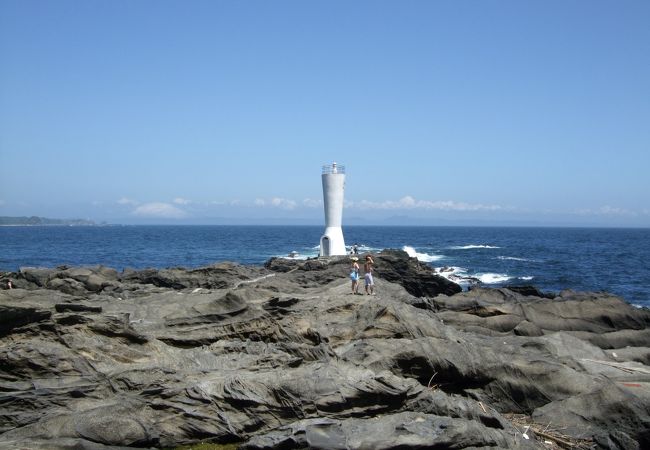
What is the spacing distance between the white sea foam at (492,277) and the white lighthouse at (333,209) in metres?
16.2

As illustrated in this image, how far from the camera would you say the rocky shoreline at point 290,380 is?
1291 centimetres

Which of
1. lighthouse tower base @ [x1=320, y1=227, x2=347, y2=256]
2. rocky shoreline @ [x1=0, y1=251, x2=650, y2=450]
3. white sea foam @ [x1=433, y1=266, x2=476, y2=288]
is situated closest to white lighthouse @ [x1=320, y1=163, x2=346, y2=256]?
lighthouse tower base @ [x1=320, y1=227, x2=347, y2=256]

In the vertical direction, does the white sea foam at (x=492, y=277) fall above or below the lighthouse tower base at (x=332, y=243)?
below

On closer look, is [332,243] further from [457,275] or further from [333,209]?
[457,275]

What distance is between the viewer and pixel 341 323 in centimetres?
1880

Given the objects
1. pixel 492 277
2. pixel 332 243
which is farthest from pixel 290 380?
pixel 492 277

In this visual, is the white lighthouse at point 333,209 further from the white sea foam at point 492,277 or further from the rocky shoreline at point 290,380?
the rocky shoreline at point 290,380

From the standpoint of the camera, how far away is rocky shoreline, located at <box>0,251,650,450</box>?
12.9m

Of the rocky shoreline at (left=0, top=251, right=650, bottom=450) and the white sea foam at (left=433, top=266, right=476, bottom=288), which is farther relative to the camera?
the white sea foam at (left=433, top=266, right=476, bottom=288)

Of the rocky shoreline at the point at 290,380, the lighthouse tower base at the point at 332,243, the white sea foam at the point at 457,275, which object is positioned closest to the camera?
the rocky shoreline at the point at 290,380

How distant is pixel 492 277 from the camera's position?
66062 mm

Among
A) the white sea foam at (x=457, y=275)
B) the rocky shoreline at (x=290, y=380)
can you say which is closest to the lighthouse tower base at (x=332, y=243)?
the white sea foam at (x=457, y=275)

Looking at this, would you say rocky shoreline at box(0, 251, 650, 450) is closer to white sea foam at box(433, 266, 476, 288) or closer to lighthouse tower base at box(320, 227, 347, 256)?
lighthouse tower base at box(320, 227, 347, 256)

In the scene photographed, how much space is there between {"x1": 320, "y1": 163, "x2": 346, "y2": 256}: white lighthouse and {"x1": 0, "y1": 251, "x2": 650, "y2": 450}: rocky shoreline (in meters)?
31.6
